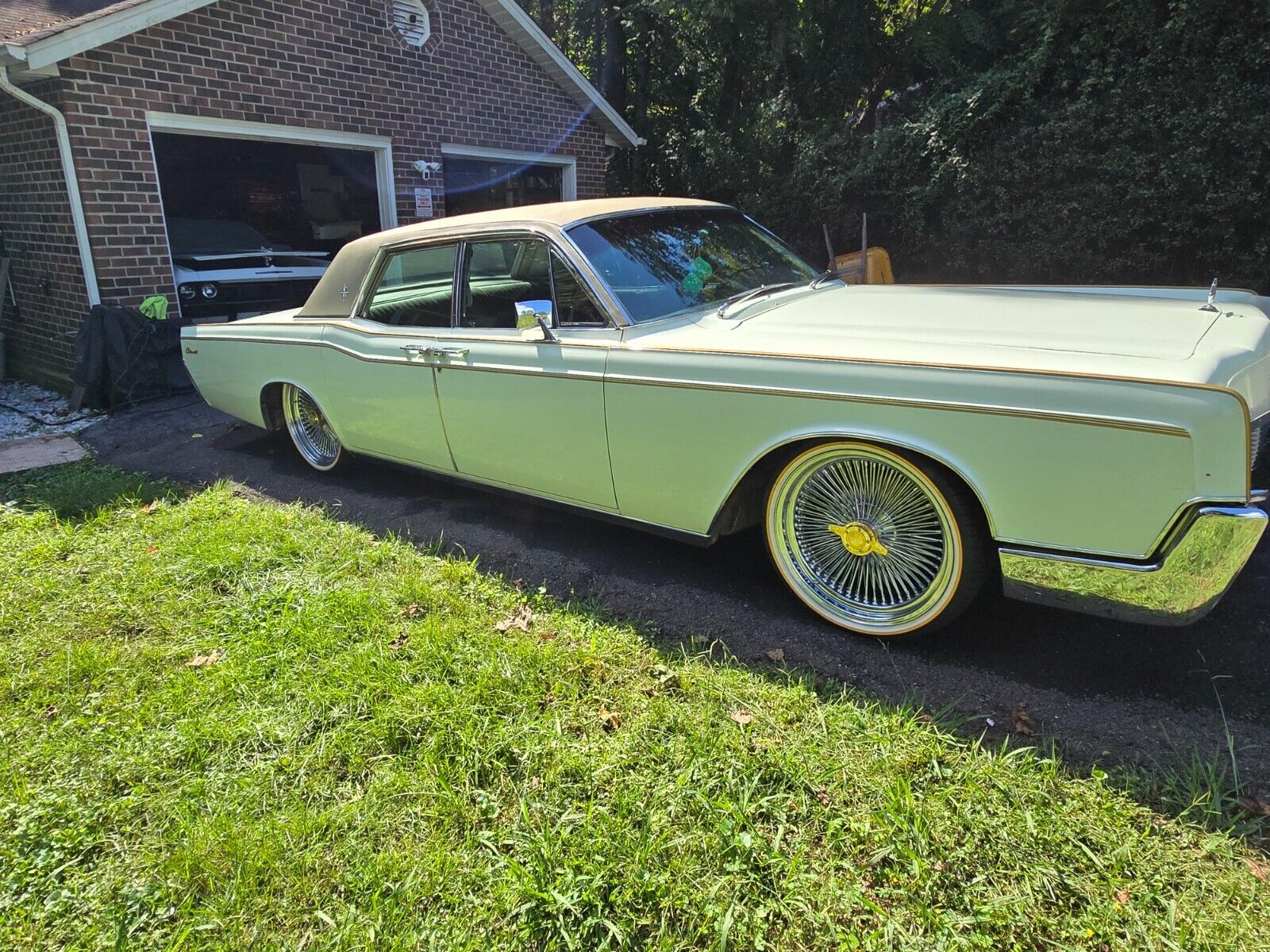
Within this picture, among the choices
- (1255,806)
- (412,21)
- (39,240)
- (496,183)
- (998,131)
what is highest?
(412,21)

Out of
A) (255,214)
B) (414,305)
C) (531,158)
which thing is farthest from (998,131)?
(255,214)

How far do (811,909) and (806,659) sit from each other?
107cm

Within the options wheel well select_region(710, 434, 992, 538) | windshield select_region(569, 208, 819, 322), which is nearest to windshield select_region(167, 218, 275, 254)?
windshield select_region(569, 208, 819, 322)

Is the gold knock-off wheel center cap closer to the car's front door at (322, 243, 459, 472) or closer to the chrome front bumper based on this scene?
the chrome front bumper

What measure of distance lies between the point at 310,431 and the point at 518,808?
365cm

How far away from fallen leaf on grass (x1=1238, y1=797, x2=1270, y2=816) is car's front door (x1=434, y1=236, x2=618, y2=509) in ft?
7.32

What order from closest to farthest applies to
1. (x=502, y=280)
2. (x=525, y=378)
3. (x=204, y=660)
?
1. (x=204, y=660)
2. (x=525, y=378)
3. (x=502, y=280)

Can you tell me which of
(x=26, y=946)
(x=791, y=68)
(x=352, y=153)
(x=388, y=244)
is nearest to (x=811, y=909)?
(x=26, y=946)

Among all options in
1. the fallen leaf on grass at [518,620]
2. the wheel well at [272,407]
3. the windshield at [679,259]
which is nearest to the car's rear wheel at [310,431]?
the wheel well at [272,407]

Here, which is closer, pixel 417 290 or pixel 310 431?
pixel 417 290

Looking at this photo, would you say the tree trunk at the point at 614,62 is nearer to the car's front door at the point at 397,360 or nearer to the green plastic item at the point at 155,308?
the green plastic item at the point at 155,308

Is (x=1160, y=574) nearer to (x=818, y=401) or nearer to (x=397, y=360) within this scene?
(x=818, y=401)

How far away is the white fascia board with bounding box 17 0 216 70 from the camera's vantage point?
642 cm

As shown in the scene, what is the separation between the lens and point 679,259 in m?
3.69
